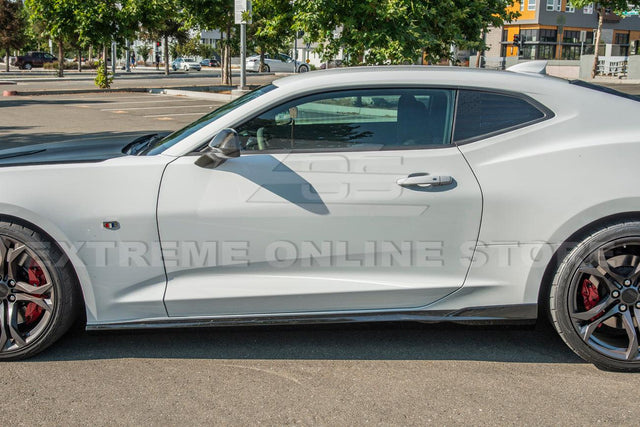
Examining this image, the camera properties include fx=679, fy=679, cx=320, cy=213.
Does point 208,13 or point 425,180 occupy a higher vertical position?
point 208,13

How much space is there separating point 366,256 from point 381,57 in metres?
13.4

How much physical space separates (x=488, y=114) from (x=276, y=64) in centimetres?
5741

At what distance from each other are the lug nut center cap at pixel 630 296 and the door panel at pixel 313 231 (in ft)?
2.68

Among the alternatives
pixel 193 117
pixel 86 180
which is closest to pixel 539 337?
pixel 86 180

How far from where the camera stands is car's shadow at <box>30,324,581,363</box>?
3.73 metres

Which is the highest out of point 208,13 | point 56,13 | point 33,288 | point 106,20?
point 208,13

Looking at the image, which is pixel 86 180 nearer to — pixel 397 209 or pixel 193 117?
pixel 397 209

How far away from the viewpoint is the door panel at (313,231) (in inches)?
135

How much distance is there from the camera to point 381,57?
640 inches

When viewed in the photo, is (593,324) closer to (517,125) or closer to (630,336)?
(630,336)

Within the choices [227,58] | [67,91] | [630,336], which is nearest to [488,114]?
[630,336]

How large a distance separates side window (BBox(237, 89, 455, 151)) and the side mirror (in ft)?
0.63

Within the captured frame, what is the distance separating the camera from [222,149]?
3.35 meters

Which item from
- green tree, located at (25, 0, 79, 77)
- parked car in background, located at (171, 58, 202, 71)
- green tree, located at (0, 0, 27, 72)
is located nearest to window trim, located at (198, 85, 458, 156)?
green tree, located at (25, 0, 79, 77)
